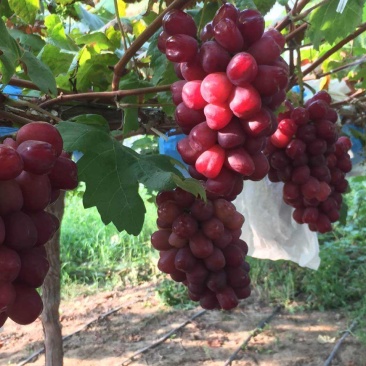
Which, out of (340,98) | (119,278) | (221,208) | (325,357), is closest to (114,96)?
(221,208)

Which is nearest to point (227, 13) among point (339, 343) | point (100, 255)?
point (339, 343)

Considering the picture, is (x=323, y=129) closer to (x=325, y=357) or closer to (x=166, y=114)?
(x=166, y=114)

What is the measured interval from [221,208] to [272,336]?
3.07 metres

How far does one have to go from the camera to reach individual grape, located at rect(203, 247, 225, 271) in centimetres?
95

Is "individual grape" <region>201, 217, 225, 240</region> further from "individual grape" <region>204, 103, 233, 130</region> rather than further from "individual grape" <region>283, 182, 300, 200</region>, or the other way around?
"individual grape" <region>283, 182, 300, 200</region>

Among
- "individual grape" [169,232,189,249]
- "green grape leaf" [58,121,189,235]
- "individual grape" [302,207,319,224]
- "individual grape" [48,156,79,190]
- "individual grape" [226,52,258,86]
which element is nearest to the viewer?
"individual grape" [48,156,79,190]

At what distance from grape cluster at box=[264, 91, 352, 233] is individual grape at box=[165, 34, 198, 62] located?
0.52 meters

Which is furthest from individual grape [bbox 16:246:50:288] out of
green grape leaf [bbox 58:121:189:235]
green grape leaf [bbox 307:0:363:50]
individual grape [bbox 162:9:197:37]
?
green grape leaf [bbox 307:0:363:50]

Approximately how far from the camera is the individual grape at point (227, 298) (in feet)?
3.28

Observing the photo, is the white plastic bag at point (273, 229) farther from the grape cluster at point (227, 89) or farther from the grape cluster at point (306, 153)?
the grape cluster at point (227, 89)

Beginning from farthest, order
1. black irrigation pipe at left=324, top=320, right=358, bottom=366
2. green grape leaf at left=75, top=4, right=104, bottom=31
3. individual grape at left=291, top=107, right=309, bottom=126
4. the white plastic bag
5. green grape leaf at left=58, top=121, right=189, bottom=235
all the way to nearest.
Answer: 1. black irrigation pipe at left=324, top=320, right=358, bottom=366
2. the white plastic bag
3. green grape leaf at left=75, top=4, right=104, bottom=31
4. individual grape at left=291, top=107, right=309, bottom=126
5. green grape leaf at left=58, top=121, right=189, bottom=235

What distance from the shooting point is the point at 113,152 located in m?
0.88

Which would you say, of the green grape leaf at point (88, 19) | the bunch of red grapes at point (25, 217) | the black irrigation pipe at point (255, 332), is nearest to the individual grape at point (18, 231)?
the bunch of red grapes at point (25, 217)

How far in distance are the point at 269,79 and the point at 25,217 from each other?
371 mm
